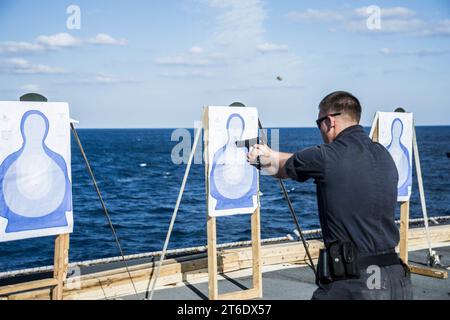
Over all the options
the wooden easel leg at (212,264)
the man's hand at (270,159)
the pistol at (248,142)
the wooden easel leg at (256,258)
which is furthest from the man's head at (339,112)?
the wooden easel leg at (256,258)

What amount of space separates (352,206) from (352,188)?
0.11 meters

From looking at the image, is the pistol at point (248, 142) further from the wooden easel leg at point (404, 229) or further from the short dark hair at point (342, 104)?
the wooden easel leg at point (404, 229)

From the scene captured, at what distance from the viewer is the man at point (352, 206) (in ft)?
11.9

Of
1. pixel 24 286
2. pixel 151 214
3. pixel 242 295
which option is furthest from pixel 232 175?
pixel 151 214

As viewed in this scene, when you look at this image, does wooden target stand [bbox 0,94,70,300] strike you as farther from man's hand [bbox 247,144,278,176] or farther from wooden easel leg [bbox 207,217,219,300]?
man's hand [bbox 247,144,278,176]

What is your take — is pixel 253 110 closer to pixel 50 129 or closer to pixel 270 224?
pixel 50 129

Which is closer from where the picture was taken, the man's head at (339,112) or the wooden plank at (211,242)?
the man's head at (339,112)

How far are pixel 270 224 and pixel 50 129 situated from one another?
66.6 feet

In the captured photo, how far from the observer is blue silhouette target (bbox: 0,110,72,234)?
5.85 meters

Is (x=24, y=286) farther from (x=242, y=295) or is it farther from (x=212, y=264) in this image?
(x=242, y=295)

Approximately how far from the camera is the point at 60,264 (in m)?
6.00

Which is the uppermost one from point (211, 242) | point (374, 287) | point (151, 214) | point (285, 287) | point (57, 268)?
point (374, 287)

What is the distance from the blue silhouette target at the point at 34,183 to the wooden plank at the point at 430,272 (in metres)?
4.95

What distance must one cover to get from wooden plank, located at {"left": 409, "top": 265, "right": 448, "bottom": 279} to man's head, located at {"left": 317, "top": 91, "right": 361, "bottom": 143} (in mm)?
4928
